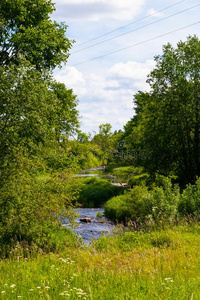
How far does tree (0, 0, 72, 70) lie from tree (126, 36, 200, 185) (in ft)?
32.9

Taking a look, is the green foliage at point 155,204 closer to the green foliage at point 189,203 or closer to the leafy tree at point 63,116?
the green foliage at point 189,203

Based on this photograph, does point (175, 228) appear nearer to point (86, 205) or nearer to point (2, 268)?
point (2, 268)

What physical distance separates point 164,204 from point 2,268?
994 cm

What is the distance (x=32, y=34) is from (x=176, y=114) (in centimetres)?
1431

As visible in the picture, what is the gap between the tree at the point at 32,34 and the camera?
58.7 ft

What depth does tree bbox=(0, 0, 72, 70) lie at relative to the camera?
1791 cm

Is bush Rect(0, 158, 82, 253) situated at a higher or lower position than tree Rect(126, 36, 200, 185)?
lower

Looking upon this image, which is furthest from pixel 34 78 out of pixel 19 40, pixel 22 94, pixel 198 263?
pixel 198 263

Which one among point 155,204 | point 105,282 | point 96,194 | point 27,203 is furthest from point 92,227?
point 105,282

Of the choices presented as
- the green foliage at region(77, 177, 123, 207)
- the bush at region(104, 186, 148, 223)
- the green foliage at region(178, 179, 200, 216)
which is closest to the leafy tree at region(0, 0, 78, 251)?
the green foliage at region(178, 179, 200, 216)

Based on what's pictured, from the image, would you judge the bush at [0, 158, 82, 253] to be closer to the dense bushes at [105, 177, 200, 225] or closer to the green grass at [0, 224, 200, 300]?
the dense bushes at [105, 177, 200, 225]

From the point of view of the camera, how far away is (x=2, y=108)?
12570 mm

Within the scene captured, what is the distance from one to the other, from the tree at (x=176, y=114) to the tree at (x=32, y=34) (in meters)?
10.0

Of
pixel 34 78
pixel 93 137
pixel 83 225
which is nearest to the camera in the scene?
pixel 34 78
